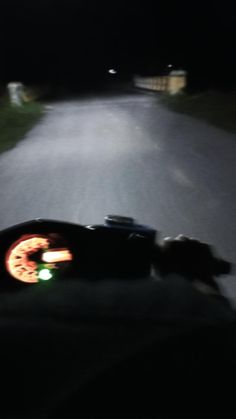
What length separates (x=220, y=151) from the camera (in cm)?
1530

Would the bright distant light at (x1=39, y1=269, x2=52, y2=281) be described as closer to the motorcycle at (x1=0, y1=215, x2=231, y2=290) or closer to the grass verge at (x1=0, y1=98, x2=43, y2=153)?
the motorcycle at (x1=0, y1=215, x2=231, y2=290)

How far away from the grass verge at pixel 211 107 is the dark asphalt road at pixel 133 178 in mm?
867

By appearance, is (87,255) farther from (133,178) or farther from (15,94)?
(15,94)

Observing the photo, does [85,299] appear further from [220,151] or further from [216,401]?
[220,151]

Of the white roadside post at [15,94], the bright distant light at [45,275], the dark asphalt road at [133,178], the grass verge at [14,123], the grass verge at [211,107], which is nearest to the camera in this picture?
the bright distant light at [45,275]

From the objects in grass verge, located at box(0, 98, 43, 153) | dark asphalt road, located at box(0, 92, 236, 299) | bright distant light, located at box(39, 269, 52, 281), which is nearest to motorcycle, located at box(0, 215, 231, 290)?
bright distant light, located at box(39, 269, 52, 281)

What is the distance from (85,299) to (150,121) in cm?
2432

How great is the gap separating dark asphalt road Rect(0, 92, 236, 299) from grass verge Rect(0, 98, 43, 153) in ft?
1.70

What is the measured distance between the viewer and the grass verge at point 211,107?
2283 cm

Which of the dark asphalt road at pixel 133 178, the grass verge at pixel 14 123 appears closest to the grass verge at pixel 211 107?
the dark asphalt road at pixel 133 178

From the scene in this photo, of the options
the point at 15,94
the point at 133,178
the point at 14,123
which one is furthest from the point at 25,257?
the point at 15,94

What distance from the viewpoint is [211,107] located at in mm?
28156

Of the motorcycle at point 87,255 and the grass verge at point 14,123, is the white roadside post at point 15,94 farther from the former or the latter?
the motorcycle at point 87,255

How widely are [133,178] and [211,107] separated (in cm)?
1691
